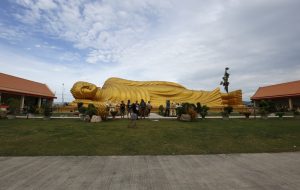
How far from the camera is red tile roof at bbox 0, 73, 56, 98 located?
25428 millimetres

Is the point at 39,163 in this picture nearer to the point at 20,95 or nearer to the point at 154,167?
the point at 154,167

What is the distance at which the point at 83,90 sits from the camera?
22.2m

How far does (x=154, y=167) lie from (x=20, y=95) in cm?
2592

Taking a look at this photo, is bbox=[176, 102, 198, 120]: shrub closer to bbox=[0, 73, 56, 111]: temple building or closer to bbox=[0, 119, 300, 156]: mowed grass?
bbox=[0, 119, 300, 156]: mowed grass

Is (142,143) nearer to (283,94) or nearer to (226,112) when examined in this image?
(226,112)

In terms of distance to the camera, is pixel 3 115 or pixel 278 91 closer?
pixel 3 115

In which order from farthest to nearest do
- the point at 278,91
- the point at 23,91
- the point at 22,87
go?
the point at 278,91, the point at 22,87, the point at 23,91

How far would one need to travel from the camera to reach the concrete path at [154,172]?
Answer: 12.9ft

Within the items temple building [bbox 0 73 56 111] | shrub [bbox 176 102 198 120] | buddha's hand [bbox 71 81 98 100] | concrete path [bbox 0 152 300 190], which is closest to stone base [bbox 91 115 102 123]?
shrub [bbox 176 102 198 120]

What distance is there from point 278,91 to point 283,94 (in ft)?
6.58

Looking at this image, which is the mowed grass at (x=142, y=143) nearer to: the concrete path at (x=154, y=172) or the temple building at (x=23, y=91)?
the concrete path at (x=154, y=172)

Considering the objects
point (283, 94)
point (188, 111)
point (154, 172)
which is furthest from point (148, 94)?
point (154, 172)

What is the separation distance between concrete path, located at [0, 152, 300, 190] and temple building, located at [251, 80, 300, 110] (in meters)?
27.3

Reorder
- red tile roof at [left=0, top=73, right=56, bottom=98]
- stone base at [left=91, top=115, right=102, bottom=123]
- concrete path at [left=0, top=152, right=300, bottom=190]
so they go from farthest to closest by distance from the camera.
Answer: red tile roof at [left=0, top=73, right=56, bottom=98]
stone base at [left=91, top=115, right=102, bottom=123]
concrete path at [left=0, top=152, right=300, bottom=190]
